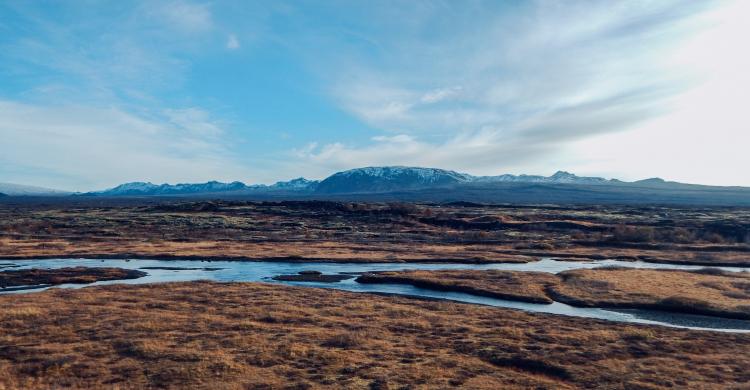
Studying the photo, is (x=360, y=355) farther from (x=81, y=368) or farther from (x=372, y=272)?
(x=372, y=272)

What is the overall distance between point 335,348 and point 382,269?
3376 centimetres

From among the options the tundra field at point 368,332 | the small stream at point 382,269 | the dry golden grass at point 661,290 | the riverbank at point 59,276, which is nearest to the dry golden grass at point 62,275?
the riverbank at point 59,276

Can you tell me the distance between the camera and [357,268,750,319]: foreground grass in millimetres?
40781

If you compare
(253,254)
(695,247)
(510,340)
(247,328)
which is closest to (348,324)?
(247,328)

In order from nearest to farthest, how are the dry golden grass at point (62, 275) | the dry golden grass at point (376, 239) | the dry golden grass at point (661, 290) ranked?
the dry golden grass at point (661, 290) < the dry golden grass at point (62, 275) < the dry golden grass at point (376, 239)

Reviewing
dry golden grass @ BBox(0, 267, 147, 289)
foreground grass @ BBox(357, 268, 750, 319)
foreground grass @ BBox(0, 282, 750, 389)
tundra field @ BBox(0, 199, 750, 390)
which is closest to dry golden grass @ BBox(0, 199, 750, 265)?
tundra field @ BBox(0, 199, 750, 390)

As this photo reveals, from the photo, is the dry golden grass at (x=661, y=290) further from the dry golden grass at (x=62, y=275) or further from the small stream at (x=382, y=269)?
the dry golden grass at (x=62, y=275)

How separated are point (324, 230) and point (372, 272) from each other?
52.9 m

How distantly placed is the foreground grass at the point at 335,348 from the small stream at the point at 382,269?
4.73 metres

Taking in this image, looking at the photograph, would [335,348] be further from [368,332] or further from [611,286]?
[611,286]

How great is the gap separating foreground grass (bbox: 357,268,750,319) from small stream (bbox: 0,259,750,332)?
1.42 m

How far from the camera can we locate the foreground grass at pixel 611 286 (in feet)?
134

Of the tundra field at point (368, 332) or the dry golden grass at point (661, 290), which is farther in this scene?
the dry golden grass at point (661, 290)

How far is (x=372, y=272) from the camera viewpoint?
58.4 m
